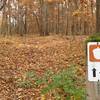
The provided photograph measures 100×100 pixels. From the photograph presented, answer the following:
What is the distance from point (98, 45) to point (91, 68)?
9.8 inches

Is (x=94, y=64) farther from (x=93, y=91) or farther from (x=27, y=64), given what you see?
(x=27, y=64)

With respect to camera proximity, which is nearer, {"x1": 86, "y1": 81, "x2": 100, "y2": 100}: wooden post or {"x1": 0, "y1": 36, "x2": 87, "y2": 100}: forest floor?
{"x1": 86, "y1": 81, "x2": 100, "y2": 100}: wooden post

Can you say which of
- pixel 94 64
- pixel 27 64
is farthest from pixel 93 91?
pixel 27 64

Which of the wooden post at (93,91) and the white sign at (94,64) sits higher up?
the white sign at (94,64)

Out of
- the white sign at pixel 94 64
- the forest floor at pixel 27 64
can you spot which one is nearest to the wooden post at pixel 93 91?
the white sign at pixel 94 64

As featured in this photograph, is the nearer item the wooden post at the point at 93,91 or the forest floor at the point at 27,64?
the wooden post at the point at 93,91

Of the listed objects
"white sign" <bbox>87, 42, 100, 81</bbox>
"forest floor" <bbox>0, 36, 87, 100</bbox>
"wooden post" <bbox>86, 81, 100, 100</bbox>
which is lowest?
"forest floor" <bbox>0, 36, 87, 100</bbox>

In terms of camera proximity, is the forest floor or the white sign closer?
the white sign

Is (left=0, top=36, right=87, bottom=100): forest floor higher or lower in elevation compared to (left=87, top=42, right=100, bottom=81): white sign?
lower

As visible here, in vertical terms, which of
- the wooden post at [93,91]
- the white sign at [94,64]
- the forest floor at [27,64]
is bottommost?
the forest floor at [27,64]

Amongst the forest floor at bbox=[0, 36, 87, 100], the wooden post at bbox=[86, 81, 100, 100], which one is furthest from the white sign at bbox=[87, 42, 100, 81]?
the forest floor at bbox=[0, 36, 87, 100]

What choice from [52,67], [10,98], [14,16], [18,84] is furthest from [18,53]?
[14,16]

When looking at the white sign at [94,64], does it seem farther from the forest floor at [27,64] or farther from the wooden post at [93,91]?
the forest floor at [27,64]

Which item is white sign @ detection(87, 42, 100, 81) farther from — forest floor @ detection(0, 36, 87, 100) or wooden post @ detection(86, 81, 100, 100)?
forest floor @ detection(0, 36, 87, 100)
